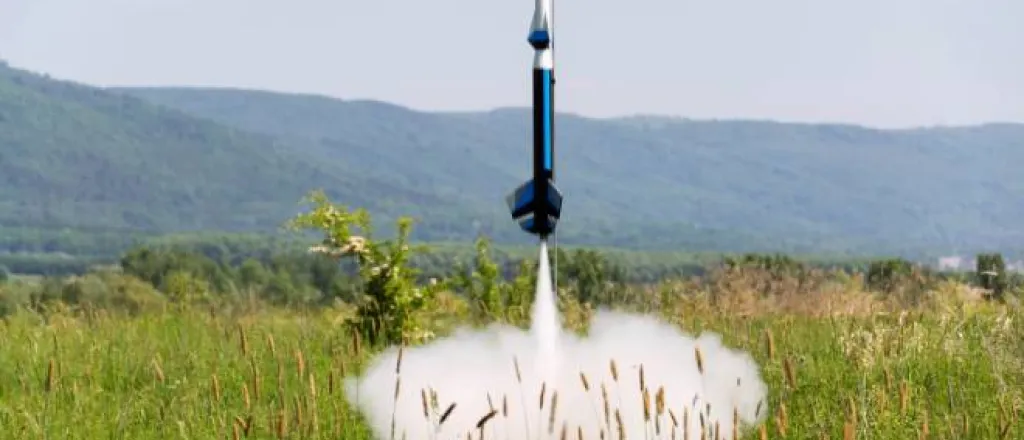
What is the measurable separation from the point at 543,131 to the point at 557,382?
84.0 inches

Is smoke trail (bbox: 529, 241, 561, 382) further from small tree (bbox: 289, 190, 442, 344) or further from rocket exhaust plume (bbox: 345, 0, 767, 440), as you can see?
small tree (bbox: 289, 190, 442, 344)

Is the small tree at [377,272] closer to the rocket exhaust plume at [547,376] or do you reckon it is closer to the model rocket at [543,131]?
the rocket exhaust plume at [547,376]

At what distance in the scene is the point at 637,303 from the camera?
14836 mm

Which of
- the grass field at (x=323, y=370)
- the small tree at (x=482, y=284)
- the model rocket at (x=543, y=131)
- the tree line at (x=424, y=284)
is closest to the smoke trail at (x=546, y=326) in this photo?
the grass field at (x=323, y=370)

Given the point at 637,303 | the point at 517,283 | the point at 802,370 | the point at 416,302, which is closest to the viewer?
the point at 802,370

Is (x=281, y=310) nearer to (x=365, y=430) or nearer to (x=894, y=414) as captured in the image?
(x=365, y=430)

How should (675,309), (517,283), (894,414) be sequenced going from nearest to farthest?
(894,414) < (675,309) < (517,283)

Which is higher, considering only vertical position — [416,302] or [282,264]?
[416,302]

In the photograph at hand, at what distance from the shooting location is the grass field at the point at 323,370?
27.5ft

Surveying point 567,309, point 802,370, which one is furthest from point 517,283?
point 802,370

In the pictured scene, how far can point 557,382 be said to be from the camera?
943 centimetres

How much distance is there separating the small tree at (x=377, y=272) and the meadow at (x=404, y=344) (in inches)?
0.8

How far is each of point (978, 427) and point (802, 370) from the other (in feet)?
7.62

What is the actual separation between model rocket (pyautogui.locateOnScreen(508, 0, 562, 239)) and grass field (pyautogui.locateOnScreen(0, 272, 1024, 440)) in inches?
58.1
